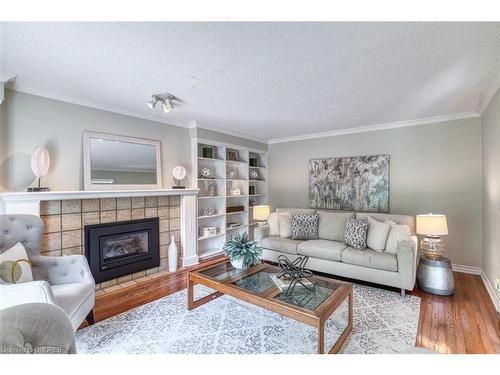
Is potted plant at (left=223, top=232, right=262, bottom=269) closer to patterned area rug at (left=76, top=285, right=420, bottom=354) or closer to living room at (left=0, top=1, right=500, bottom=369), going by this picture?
living room at (left=0, top=1, right=500, bottom=369)

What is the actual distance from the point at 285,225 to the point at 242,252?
59.8 inches

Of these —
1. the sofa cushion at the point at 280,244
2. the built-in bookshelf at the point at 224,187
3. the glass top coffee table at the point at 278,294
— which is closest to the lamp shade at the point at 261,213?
the sofa cushion at the point at 280,244

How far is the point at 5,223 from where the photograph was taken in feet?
6.40

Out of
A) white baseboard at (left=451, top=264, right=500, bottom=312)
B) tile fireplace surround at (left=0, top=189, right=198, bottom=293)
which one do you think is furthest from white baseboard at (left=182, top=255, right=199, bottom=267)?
white baseboard at (left=451, top=264, right=500, bottom=312)

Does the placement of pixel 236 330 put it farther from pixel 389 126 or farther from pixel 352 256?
pixel 389 126

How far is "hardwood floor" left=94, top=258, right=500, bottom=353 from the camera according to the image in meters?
1.80

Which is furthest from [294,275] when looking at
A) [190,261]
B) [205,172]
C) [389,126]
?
[389,126]

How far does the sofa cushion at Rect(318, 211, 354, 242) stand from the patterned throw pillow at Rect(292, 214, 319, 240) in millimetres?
88

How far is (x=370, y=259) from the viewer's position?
9.11 ft

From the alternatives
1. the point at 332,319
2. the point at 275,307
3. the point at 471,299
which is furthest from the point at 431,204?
the point at 275,307

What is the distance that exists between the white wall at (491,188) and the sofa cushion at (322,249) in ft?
4.79

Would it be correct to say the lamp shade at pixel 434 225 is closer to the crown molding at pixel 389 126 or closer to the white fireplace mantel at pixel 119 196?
the crown molding at pixel 389 126

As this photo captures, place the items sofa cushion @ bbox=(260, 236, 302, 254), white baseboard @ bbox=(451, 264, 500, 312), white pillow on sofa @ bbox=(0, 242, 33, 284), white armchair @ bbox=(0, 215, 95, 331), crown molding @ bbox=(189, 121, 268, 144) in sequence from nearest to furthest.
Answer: white pillow on sofa @ bbox=(0, 242, 33, 284), white armchair @ bbox=(0, 215, 95, 331), white baseboard @ bbox=(451, 264, 500, 312), sofa cushion @ bbox=(260, 236, 302, 254), crown molding @ bbox=(189, 121, 268, 144)

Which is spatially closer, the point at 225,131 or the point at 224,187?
the point at 225,131
